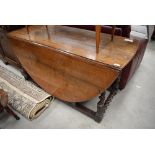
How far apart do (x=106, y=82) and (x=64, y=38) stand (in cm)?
74

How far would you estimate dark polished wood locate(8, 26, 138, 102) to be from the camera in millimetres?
1382

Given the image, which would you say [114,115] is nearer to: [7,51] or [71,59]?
[71,59]

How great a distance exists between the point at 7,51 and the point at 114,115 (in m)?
1.85

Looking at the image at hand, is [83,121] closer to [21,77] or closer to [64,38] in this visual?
[64,38]

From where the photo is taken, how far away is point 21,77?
96.6 inches

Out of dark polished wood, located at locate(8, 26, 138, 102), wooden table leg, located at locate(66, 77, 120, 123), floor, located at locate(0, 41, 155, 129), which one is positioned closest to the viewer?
dark polished wood, located at locate(8, 26, 138, 102)

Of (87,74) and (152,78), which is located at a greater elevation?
(87,74)

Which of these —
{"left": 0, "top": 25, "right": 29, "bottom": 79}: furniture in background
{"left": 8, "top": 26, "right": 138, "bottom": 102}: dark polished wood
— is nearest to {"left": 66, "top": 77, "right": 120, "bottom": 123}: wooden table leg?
{"left": 8, "top": 26, "right": 138, "bottom": 102}: dark polished wood

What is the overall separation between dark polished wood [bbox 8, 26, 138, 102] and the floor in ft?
0.73

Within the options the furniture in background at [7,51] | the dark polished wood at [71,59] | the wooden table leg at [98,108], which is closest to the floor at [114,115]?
the wooden table leg at [98,108]

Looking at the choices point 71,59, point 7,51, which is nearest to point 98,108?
point 71,59

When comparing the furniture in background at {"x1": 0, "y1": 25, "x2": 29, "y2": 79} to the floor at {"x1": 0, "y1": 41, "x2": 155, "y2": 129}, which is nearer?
the floor at {"x1": 0, "y1": 41, "x2": 155, "y2": 129}

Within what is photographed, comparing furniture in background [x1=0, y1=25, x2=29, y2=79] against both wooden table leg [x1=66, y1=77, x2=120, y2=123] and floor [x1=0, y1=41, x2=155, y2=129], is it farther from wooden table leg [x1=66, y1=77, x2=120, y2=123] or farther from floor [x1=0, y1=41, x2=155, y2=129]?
wooden table leg [x1=66, y1=77, x2=120, y2=123]

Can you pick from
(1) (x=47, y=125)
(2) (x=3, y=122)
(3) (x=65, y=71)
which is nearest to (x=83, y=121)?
(1) (x=47, y=125)
